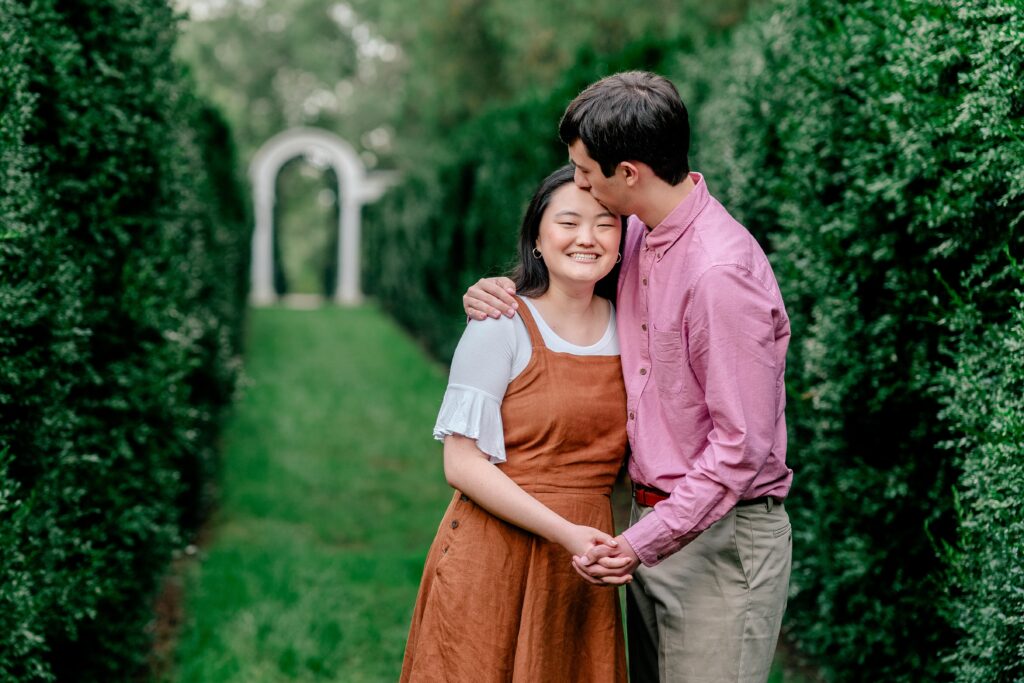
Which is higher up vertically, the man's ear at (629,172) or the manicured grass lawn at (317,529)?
the man's ear at (629,172)

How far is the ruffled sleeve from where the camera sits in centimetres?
244

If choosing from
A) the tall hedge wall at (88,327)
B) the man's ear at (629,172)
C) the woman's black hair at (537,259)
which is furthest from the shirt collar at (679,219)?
the tall hedge wall at (88,327)

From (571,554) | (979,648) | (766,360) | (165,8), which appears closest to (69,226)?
(165,8)

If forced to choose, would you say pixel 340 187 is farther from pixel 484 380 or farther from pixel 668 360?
pixel 668 360

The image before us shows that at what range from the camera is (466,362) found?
2492 millimetres

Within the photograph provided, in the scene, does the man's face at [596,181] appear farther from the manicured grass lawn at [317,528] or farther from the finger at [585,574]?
the manicured grass lawn at [317,528]

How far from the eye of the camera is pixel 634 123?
7.60ft

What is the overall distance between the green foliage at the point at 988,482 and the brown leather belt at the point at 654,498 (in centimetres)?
57

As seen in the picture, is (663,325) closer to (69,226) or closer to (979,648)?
(979,648)

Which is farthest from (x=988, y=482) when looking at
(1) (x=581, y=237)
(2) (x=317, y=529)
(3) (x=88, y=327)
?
(2) (x=317, y=529)

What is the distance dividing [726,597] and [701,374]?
0.57 meters

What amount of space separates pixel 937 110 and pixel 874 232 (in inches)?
21.9

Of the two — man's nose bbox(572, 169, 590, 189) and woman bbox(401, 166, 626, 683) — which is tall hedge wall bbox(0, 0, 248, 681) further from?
man's nose bbox(572, 169, 590, 189)

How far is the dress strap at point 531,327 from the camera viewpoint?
→ 8.36ft
